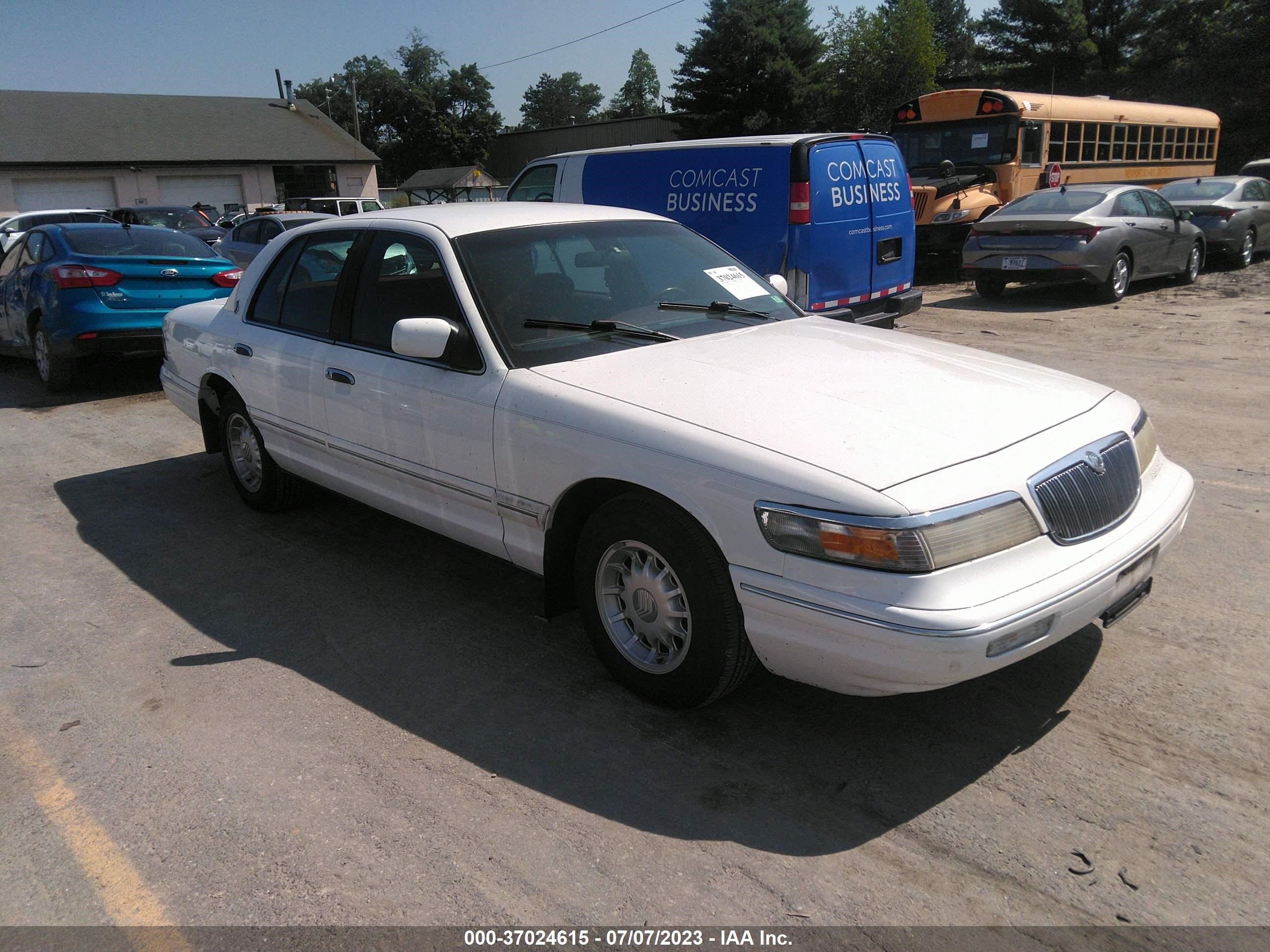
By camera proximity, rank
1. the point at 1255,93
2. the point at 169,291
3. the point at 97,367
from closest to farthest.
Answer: the point at 169,291
the point at 97,367
the point at 1255,93

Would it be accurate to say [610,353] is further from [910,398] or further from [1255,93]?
[1255,93]

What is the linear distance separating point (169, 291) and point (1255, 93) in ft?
135

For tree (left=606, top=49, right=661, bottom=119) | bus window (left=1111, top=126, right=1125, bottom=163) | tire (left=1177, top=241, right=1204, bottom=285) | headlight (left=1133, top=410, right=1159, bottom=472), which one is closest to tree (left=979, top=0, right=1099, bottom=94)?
bus window (left=1111, top=126, right=1125, bottom=163)

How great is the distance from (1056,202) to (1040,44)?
40.5 meters

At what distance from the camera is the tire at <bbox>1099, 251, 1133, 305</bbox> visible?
42.2 ft

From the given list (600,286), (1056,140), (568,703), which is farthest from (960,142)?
(568,703)

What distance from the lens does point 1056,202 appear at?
13.0 meters

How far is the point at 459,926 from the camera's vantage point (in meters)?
2.55

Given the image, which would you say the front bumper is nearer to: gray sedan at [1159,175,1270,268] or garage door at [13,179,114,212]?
gray sedan at [1159,175,1270,268]

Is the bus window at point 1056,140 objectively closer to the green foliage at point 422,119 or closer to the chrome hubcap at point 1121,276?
the chrome hubcap at point 1121,276

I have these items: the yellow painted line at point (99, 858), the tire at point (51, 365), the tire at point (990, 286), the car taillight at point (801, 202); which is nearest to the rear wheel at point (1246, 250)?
the tire at point (990, 286)

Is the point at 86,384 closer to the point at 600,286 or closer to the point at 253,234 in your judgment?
the point at 253,234

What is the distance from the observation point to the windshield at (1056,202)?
12664 millimetres

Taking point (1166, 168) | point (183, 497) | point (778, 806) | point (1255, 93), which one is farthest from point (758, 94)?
point (778, 806)
